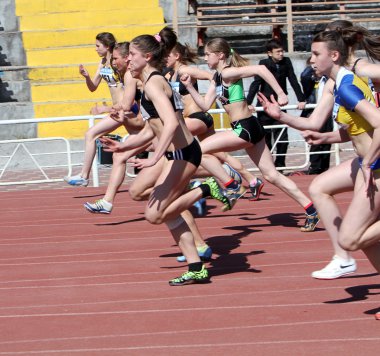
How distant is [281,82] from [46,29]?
7.71 metres

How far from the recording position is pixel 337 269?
26.8 ft

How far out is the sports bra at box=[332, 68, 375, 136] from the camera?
694 centimetres

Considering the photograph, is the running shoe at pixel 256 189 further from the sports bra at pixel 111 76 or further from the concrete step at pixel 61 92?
the concrete step at pixel 61 92

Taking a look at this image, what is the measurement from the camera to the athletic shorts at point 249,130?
10672mm

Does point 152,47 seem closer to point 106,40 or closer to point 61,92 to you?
point 106,40

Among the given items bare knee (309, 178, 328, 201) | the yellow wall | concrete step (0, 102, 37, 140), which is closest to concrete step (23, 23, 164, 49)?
the yellow wall

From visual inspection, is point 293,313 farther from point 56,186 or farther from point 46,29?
point 46,29

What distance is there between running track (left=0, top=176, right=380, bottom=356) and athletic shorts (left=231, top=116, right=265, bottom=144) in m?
0.90

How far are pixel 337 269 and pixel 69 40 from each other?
47.6 ft

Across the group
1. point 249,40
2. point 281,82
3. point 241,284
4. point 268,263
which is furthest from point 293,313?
point 249,40

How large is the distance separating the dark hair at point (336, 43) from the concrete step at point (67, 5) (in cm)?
1528

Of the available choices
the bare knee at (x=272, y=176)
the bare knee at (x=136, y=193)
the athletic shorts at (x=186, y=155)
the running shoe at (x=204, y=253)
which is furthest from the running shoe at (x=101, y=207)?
the athletic shorts at (x=186, y=155)

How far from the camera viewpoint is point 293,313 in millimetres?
7465

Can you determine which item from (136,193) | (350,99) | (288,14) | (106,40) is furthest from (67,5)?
(350,99)
